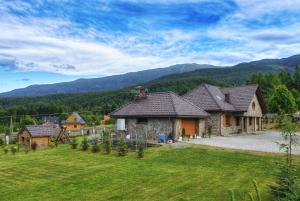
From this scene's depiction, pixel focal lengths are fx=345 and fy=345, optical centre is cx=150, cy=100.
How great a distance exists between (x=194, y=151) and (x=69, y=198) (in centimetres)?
1195

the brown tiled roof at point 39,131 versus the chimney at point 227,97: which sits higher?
the chimney at point 227,97

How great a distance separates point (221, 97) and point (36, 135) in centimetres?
2204

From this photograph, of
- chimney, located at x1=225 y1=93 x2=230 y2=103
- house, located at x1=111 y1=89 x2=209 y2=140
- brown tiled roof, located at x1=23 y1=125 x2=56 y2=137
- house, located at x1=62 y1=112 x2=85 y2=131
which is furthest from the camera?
house, located at x1=62 y1=112 x2=85 y2=131

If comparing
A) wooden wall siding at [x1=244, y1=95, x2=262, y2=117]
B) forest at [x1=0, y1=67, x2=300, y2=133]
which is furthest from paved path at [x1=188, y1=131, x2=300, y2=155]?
wooden wall siding at [x1=244, y1=95, x2=262, y2=117]

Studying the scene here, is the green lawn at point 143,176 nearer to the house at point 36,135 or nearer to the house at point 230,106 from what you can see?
the house at point 230,106

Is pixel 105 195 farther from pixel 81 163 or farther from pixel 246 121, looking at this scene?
pixel 246 121

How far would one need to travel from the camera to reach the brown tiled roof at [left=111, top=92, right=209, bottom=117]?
30.8 m

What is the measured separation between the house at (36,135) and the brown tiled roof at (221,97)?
16.6 metres

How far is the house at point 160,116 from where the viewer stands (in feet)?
100

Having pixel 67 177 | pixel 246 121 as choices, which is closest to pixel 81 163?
pixel 67 177

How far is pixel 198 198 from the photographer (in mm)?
12609

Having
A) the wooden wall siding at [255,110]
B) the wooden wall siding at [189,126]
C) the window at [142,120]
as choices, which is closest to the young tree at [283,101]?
the wooden wall siding at [255,110]

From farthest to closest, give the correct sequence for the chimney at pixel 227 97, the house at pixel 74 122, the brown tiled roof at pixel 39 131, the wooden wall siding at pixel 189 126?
1. the house at pixel 74 122
2. the chimney at pixel 227 97
3. the brown tiled roof at pixel 39 131
4. the wooden wall siding at pixel 189 126

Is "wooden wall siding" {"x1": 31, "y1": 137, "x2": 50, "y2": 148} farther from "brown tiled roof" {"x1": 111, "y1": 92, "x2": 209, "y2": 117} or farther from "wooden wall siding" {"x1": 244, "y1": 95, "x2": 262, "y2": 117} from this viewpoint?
"wooden wall siding" {"x1": 244, "y1": 95, "x2": 262, "y2": 117}
